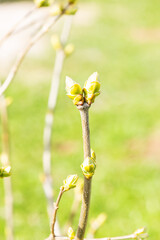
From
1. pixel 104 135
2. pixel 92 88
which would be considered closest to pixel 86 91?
pixel 92 88

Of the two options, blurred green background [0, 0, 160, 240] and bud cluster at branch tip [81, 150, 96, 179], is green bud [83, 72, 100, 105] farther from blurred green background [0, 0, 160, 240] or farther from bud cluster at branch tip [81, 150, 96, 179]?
blurred green background [0, 0, 160, 240]

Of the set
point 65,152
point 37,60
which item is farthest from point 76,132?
point 37,60

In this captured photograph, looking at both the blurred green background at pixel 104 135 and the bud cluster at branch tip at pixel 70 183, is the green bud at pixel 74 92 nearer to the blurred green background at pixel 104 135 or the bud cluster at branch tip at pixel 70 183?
the bud cluster at branch tip at pixel 70 183

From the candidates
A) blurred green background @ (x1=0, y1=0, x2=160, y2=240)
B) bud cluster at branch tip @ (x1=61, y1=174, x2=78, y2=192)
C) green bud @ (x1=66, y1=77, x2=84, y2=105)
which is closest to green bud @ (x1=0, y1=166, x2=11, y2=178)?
bud cluster at branch tip @ (x1=61, y1=174, x2=78, y2=192)

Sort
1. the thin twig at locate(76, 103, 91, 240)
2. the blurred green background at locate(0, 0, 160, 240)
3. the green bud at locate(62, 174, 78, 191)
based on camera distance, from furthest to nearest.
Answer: the blurred green background at locate(0, 0, 160, 240) < the green bud at locate(62, 174, 78, 191) < the thin twig at locate(76, 103, 91, 240)

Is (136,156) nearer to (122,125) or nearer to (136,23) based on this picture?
(122,125)

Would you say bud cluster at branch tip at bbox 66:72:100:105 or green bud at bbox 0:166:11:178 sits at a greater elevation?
bud cluster at branch tip at bbox 66:72:100:105

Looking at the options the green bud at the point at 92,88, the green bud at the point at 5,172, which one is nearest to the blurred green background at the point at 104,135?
the green bud at the point at 5,172

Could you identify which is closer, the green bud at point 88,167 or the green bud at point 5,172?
the green bud at point 88,167

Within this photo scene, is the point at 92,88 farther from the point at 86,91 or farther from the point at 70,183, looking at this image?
the point at 70,183

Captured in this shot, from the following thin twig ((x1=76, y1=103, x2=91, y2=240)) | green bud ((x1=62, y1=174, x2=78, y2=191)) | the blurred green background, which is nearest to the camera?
thin twig ((x1=76, y1=103, x2=91, y2=240))
